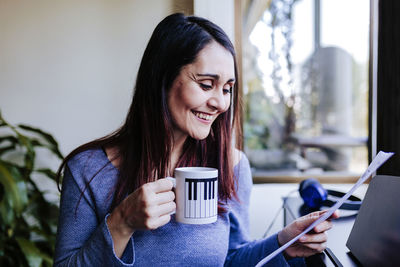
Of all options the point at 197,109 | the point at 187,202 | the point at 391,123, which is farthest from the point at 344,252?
the point at 391,123

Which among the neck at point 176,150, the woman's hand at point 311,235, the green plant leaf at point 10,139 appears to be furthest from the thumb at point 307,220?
the green plant leaf at point 10,139

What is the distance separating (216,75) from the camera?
83cm

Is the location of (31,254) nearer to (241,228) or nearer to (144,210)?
(241,228)

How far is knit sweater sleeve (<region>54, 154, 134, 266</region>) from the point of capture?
0.71m

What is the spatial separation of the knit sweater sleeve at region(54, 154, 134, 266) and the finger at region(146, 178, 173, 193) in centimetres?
15

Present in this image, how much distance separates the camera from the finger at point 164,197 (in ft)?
2.12

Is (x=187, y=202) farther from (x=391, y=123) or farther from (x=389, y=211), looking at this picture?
(x=391, y=123)

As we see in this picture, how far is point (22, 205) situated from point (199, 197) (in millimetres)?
1170

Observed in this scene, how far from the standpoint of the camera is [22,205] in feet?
4.96

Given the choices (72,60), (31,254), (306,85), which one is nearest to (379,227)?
(31,254)

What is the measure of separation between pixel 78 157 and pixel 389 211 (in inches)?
28.0

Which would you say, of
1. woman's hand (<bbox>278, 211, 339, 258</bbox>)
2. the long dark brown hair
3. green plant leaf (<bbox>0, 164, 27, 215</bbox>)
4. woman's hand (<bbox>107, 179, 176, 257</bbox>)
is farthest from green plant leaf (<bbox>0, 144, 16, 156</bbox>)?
woman's hand (<bbox>278, 211, 339, 258</bbox>)

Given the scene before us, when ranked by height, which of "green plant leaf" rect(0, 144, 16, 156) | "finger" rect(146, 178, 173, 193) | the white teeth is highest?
the white teeth

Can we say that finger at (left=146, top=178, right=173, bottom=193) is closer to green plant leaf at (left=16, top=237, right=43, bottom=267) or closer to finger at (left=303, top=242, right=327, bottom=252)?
finger at (left=303, top=242, right=327, bottom=252)
